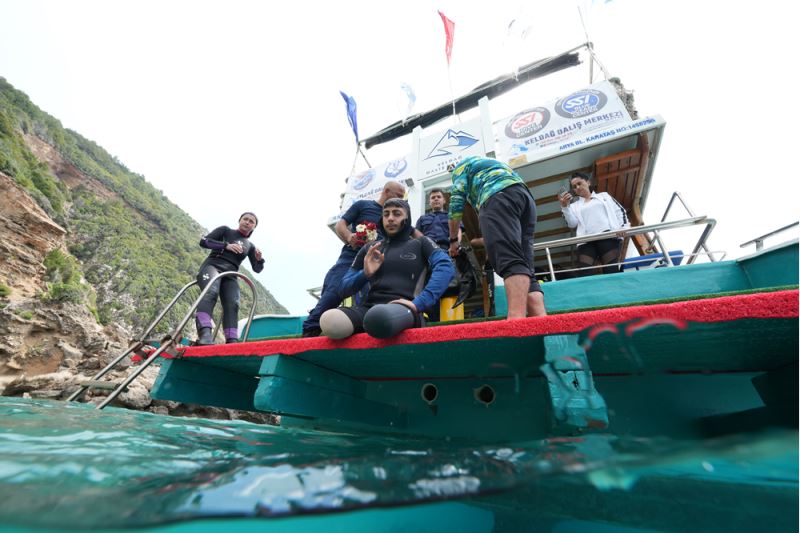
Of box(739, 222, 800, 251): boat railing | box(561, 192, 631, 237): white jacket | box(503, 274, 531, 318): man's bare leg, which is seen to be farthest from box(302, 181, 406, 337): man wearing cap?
box(739, 222, 800, 251): boat railing

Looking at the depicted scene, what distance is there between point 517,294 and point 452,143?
20.1 feet

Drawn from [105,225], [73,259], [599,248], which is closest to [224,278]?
[599,248]

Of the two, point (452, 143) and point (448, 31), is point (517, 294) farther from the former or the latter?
point (448, 31)

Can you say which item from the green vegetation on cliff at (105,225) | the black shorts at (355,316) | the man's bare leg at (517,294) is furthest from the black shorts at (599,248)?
the green vegetation on cliff at (105,225)

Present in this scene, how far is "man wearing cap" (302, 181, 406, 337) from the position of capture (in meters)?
2.71

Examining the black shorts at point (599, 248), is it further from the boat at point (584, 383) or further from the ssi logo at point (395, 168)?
the ssi logo at point (395, 168)

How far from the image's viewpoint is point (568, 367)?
1297 millimetres

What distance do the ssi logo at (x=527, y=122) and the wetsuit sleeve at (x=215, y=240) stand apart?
5.16m

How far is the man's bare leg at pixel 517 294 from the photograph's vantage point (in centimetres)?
169

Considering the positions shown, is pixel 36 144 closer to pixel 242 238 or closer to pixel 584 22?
pixel 242 238

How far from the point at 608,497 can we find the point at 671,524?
190 mm

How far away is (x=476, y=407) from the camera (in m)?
2.27

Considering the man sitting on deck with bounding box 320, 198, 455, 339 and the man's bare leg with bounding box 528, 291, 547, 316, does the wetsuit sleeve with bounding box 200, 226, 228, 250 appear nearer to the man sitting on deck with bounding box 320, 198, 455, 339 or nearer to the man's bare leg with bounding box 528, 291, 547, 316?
the man sitting on deck with bounding box 320, 198, 455, 339

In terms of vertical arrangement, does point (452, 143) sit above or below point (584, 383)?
above
